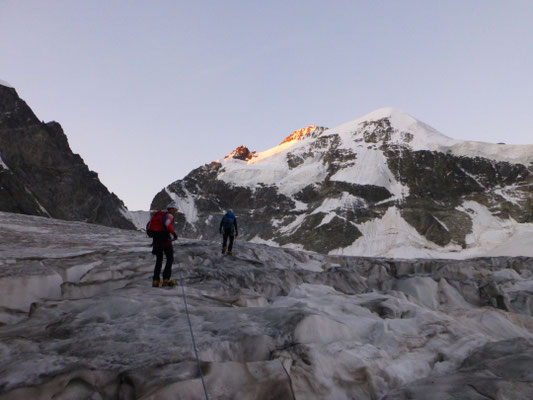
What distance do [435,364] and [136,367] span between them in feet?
13.0

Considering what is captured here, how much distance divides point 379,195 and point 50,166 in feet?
228

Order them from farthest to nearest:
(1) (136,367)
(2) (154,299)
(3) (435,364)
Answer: (2) (154,299) → (3) (435,364) → (1) (136,367)

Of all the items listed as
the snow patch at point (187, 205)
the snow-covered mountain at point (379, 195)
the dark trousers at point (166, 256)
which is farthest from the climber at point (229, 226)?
the snow patch at point (187, 205)

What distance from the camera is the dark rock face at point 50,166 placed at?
2628 inches

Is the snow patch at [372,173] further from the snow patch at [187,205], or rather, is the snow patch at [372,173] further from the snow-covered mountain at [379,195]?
the snow patch at [187,205]

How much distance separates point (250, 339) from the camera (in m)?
5.35

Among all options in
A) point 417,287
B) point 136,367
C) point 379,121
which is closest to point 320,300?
point 136,367

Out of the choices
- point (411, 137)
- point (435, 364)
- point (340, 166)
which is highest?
point (411, 137)

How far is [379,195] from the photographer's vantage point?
98.9m

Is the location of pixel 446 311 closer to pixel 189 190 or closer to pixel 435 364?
pixel 435 364

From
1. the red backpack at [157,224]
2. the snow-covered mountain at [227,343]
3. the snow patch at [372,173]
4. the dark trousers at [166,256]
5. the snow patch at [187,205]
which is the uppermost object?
the snow patch at [372,173]

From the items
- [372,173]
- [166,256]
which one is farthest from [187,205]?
[166,256]

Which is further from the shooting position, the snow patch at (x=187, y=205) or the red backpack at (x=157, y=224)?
the snow patch at (x=187, y=205)

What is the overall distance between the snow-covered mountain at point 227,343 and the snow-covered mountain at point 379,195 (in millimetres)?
74750
